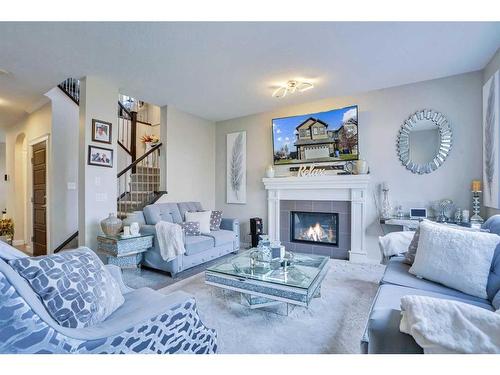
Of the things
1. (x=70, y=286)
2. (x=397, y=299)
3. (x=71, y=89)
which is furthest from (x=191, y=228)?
(x=71, y=89)

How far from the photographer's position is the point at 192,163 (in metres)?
4.71

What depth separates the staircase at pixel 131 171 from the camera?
407 centimetres

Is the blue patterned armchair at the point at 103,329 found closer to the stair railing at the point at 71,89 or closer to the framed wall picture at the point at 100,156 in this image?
the framed wall picture at the point at 100,156

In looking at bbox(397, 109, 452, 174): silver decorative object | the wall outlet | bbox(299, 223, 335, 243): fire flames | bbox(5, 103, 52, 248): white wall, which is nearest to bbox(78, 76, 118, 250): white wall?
the wall outlet

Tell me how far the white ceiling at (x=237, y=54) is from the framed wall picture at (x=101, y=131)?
59 cm

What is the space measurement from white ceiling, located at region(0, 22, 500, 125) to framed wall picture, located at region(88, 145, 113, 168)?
927 millimetres

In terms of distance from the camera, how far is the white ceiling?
2.15 meters

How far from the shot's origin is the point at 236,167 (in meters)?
4.90

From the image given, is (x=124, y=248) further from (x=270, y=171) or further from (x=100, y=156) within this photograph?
(x=270, y=171)

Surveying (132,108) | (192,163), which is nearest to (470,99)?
(192,163)

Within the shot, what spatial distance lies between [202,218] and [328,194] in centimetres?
207

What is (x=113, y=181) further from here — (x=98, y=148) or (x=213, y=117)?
(x=213, y=117)

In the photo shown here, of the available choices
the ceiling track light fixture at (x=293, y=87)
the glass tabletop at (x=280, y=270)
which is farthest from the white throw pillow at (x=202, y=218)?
the ceiling track light fixture at (x=293, y=87)
